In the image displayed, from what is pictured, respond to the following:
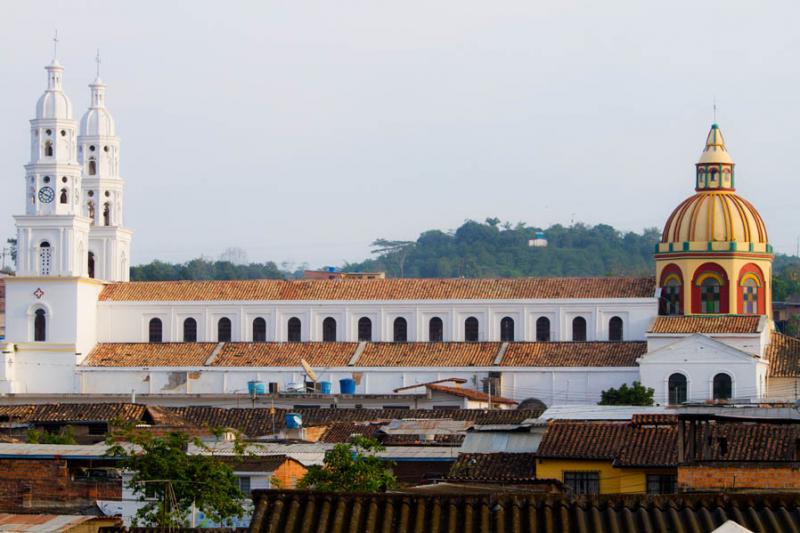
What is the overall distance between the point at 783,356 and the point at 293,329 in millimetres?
19653

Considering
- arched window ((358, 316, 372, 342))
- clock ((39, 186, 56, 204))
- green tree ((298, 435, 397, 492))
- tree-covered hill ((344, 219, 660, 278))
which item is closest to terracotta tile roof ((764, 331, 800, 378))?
arched window ((358, 316, 372, 342))

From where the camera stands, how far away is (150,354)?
73.0 m

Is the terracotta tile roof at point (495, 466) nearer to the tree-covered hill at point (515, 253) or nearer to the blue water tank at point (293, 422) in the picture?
the blue water tank at point (293, 422)

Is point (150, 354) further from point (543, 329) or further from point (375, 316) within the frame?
point (543, 329)

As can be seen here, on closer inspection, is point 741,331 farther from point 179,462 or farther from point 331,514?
point 331,514

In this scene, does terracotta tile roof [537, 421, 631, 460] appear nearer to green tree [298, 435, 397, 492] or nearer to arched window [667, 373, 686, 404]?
green tree [298, 435, 397, 492]

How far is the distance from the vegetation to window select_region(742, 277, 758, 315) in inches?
1306

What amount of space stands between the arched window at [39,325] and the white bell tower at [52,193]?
1.69 metres

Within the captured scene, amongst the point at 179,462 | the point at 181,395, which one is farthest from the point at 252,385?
the point at 179,462

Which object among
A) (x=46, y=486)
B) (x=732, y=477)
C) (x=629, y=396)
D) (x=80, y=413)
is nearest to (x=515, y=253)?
(x=629, y=396)

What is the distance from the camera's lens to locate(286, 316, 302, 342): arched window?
243 ft

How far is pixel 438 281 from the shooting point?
2921 inches

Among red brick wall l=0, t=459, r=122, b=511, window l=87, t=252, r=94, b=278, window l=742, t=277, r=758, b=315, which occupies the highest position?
window l=87, t=252, r=94, b=278

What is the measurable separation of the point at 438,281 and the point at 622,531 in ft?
201
